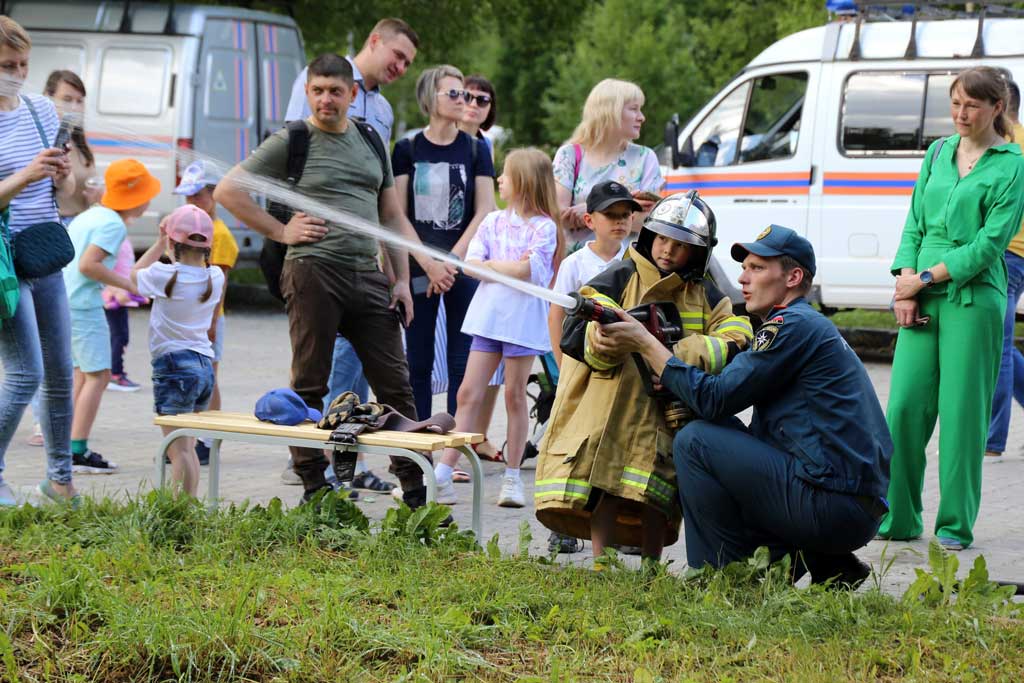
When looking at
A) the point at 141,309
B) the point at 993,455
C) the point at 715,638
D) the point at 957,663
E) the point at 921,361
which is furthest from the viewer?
the point at 141,309

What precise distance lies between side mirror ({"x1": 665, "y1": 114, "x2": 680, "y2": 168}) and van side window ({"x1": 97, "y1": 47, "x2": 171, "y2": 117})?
647cm

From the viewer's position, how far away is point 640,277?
549 cm

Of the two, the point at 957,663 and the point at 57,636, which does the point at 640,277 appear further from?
the point at 57,636

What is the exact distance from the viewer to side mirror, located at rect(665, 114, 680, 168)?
13062 mm

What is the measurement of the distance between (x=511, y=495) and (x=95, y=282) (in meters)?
3.04

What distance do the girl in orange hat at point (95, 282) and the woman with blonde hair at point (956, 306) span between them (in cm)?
434

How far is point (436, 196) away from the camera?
26.5 feet


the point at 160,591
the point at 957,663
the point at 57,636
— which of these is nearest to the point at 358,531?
the point at 160,591

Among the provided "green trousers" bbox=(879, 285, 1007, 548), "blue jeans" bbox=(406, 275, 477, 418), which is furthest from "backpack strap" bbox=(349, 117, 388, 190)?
"green trousers" bbox=(879, 285, 1007, 548)

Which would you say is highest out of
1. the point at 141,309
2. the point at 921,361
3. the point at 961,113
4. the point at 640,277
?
the point at 961,113

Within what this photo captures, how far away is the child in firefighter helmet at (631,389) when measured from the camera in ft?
17.5

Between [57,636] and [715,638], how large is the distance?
83.4 inches

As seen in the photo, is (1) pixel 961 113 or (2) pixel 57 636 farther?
(1) pixel 961 113

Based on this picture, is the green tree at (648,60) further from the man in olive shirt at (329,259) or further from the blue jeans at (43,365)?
the blue jeans at (43,365)
